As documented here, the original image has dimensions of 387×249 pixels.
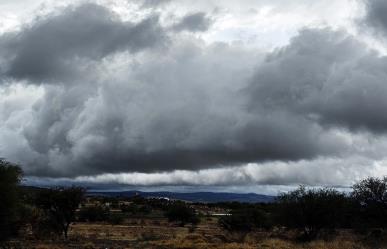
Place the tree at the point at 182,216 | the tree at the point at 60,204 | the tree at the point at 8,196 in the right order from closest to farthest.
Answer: the tree at the point at 8,196, the tree at the point at 60,204, the tree at the point at 182,216

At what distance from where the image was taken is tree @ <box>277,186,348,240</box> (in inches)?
2589

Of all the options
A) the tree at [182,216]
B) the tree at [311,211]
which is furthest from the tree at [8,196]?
the tree at [182,216]

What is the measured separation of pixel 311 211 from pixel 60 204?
93.6ft

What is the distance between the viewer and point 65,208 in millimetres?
64938

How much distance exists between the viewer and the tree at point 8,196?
47.2 metres

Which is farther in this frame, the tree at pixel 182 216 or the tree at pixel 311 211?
the tree at pixel 182 216

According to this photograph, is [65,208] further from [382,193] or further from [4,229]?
[382,193]

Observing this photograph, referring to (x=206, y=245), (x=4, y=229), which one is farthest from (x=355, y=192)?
(x=4, y=229)

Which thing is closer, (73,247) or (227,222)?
(73,247)

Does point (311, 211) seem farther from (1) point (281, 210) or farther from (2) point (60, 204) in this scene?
(2) point (60, 204)

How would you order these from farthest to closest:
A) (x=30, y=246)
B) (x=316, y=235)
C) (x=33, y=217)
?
(x=316, y=235) < (x=33, y=217) < (x=30, y=246)

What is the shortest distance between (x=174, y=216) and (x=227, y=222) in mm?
28283

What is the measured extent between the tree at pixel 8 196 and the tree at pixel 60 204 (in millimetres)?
14415

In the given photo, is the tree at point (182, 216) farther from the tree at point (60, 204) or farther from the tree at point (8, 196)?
the tree at point (8, 196)
